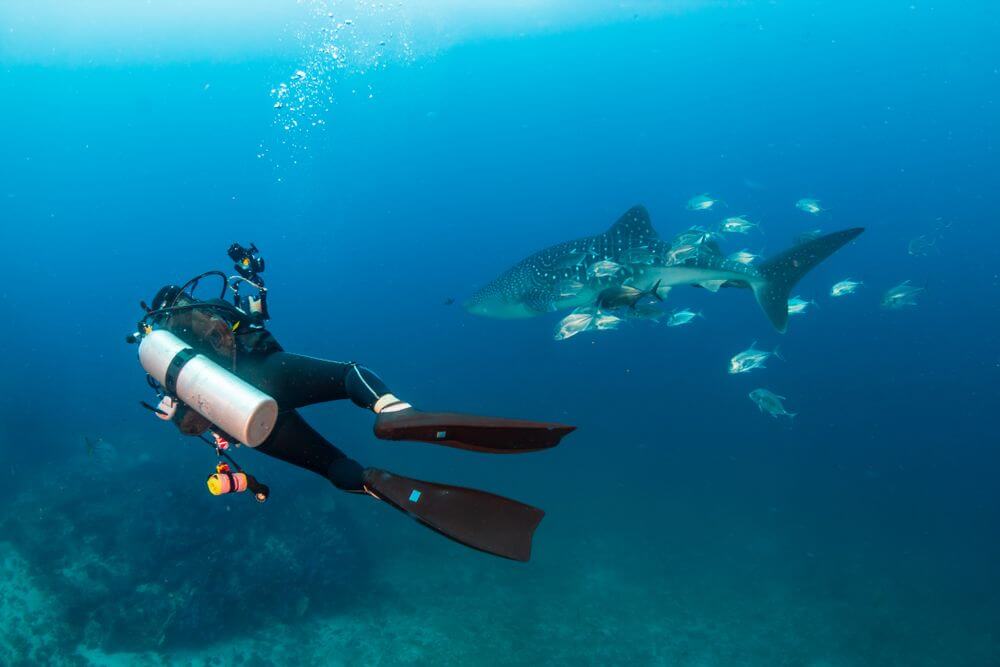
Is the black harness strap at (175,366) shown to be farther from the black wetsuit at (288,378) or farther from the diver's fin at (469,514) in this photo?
the diver's fin at (469,514)

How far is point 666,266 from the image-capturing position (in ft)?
33.2

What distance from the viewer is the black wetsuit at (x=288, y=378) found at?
4.02 metres

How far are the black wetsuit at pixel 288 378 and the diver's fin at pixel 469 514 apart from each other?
1.04 meters

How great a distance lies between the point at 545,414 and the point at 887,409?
3477 centimetres

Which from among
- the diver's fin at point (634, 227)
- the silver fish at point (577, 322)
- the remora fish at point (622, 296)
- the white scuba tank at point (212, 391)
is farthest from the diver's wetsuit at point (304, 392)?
the diver's fin at point (634, 227)

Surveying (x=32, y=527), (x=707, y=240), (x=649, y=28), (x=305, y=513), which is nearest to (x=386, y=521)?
(x=305, y=513)

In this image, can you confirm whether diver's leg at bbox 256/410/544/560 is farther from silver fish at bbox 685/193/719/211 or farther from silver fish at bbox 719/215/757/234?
silver fish at bbox 685/193/719/211

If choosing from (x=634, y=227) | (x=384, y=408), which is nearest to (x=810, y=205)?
(x=634, y=227)

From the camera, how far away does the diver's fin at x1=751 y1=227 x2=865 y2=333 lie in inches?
401

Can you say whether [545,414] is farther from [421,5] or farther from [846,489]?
[421,5]

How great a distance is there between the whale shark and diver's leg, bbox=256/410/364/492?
21.3 feet

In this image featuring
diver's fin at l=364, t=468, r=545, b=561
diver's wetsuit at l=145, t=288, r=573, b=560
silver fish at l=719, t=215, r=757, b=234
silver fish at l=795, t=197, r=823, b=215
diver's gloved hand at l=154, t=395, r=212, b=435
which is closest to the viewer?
diver's fin at l=364, t=468, r=545, b=561

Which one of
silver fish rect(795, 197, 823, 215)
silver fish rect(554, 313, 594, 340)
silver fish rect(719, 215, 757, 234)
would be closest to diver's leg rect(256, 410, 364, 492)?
silver fish rect(554, 313, 594, 340)

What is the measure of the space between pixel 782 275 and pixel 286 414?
9599 mm
